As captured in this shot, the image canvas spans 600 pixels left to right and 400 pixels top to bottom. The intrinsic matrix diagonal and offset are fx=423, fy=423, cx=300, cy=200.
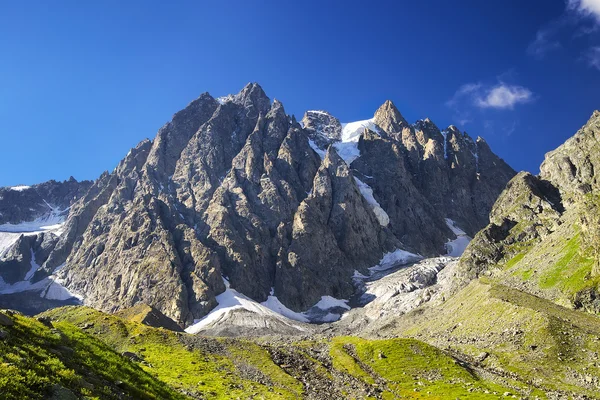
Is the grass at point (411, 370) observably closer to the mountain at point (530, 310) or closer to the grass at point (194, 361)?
the mountain at point (530, 310)

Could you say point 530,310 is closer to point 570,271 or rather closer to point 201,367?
point 570,271

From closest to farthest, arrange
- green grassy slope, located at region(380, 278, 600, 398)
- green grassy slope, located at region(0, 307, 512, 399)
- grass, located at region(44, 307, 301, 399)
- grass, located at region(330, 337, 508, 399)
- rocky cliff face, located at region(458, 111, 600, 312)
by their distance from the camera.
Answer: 1. green grassy slope, located at region(0, 307, 512, 399)
2. grass, located at region(44, 307, 301, 399)
3. grass, located at region(330, 337, 508, 399)
4. green grassy slope, located at region(380, 278, 600, 398)
5. rocky cliff face, located at region(458, 111, 600, 312)

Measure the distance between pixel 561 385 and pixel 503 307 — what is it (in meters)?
47.0

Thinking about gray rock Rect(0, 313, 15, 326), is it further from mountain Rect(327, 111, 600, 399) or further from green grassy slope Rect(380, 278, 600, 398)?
green grassy slope Rect(380, 278, 600, 398)

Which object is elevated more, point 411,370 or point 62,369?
point 62,369

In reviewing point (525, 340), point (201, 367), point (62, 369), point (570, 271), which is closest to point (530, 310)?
point (525, 340)

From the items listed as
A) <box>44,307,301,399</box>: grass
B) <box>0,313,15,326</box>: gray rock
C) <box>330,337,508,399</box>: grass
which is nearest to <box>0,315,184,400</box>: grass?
<box>0,313,15,326</box>: gray rock

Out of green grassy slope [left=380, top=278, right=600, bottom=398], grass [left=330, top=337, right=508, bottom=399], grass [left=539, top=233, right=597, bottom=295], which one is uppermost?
grass [left=539, top=233, right=597, bottom=295]

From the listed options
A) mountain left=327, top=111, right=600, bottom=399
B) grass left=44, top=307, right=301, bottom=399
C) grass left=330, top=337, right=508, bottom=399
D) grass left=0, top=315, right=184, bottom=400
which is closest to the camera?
grass left=0, top=315, right=184, bottom=400

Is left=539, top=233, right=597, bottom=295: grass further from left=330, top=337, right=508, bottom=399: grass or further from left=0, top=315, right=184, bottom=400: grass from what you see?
left=0, top=315, right=184, bottom=400: grass

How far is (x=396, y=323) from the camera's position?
17325 centimetres

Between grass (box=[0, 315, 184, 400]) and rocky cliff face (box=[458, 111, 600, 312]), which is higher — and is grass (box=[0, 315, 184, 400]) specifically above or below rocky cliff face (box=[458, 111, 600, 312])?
below

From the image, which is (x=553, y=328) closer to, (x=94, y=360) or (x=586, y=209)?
(x=586, y=209)

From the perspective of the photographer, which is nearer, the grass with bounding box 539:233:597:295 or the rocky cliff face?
the grass with bounding box 539:233:597:295
